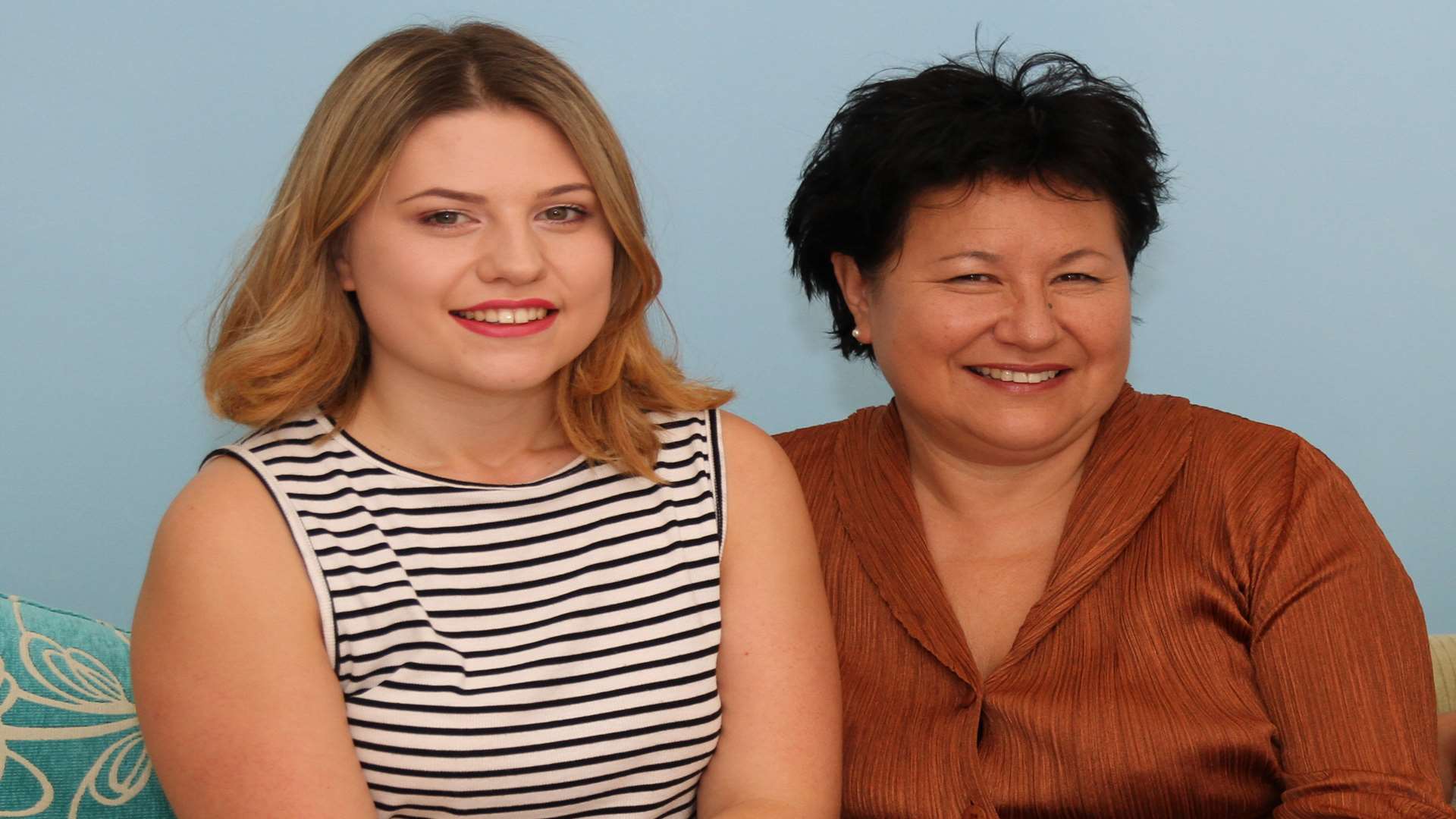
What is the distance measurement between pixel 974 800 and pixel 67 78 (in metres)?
1.83

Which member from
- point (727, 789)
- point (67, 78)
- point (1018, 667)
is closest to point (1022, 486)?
point (1018, 667)

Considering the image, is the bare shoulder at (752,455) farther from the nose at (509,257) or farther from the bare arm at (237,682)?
the bare arm at (237,682)

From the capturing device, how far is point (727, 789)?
182 cm

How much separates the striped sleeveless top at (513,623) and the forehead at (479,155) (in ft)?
1.05

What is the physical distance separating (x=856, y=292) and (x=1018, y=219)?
295mm

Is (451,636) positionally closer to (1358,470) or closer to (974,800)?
(974,800)

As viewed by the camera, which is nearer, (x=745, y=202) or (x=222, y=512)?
(x=222, y=512)

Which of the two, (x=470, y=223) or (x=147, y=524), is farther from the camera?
(x=147, y=524)

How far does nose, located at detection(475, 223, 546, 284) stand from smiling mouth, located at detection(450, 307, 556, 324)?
0.12 ft

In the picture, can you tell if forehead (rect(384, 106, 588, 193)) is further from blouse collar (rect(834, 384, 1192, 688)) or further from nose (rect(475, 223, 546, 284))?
blouse collar (rect(834, 384, 1192, 688))

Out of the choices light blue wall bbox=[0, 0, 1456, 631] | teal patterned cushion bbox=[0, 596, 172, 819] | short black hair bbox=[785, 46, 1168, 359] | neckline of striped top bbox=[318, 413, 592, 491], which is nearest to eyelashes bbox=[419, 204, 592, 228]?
neckline of striped top bbox=[318, 413, 592, 491]

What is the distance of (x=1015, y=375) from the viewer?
2.03 metres

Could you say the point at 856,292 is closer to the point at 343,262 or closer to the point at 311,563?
the point at 343,262

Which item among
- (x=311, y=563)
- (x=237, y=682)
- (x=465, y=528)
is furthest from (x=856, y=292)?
(x=237, y=682)
